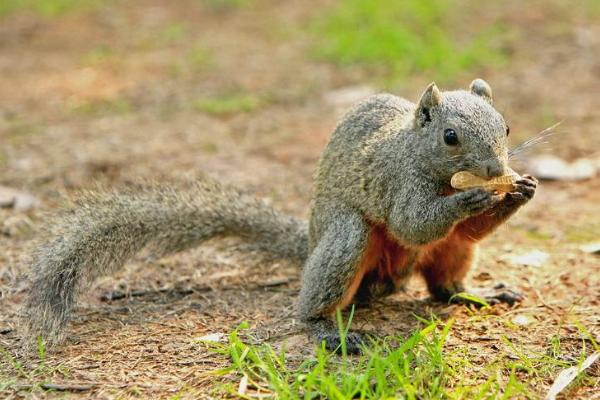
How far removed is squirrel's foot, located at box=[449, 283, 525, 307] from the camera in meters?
3.77

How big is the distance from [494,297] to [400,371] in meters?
1.13

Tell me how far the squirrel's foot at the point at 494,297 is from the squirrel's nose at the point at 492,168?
0.84m

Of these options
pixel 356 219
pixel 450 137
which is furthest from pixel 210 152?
pixel 450 137

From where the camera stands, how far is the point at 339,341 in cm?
333

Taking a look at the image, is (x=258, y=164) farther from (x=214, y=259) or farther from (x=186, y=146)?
(x=214, y=259)

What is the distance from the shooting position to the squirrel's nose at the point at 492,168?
3.07m

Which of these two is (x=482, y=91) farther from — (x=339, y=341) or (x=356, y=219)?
(x=339, y=341)

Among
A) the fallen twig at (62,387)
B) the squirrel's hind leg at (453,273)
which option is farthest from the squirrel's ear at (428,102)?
the fallen twig at (62,387)


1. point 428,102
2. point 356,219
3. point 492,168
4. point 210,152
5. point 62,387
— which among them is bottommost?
point 62,387

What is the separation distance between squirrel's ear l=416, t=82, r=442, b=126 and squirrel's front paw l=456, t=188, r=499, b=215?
0.40 metres

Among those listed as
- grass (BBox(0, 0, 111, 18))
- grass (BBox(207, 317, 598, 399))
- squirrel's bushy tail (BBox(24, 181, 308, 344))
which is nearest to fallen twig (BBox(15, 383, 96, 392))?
squirrel's bushy tail (BBox(24, 181, 308, 344))

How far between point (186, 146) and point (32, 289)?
2.74m

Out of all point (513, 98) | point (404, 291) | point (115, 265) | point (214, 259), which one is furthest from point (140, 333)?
point (513, 98)

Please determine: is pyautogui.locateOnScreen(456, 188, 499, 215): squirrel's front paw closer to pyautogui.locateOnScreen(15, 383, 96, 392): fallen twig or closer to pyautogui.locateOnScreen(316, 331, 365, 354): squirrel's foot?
pyautogui.locateOnScreen(316, 331, 365, 354): squirrel's foot
